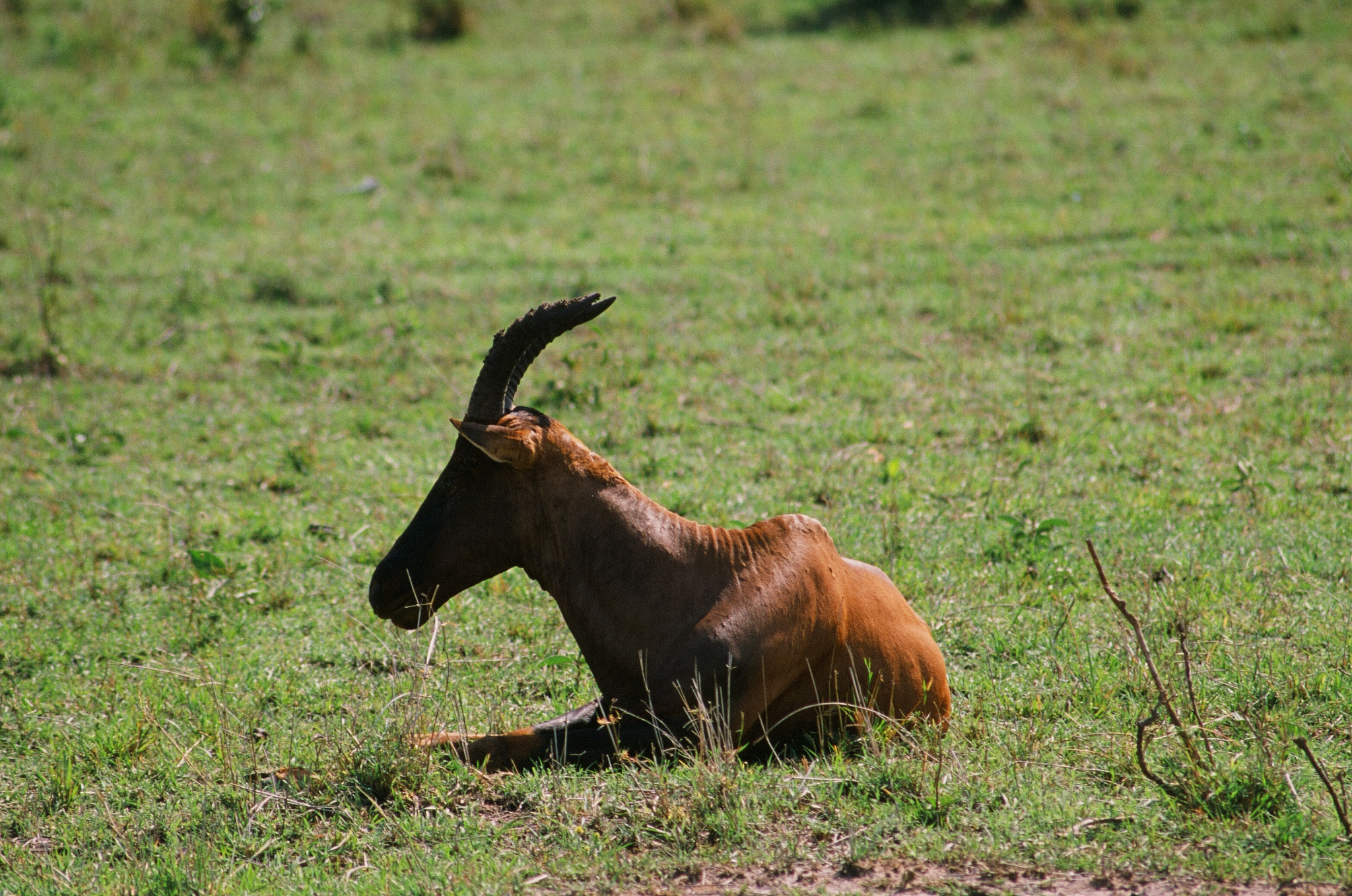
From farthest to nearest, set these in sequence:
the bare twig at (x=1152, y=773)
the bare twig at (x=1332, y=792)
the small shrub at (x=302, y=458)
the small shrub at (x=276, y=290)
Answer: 1. the small shrub at (x=276, y=290)
2. the small shrub at (x=302, y=458)
3. the bare twig at (x=1152, y=773)
4. the bare twig at (x=1332, y=792)

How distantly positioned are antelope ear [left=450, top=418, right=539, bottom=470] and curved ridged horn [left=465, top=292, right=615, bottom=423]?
13cm

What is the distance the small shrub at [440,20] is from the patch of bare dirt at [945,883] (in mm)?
18777

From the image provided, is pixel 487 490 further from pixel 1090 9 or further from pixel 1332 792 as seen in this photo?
pixel 1090 9

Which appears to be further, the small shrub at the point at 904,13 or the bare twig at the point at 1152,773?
the small shrub at the point at 904,13

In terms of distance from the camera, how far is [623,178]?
50.1 feet

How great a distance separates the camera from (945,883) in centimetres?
400

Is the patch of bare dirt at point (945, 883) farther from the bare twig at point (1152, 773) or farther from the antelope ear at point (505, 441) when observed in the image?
the antelope ear at point (505, 441)

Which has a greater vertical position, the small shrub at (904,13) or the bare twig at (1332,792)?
the small shrub at (904,13)

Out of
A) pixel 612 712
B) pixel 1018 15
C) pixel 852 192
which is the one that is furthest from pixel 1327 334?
pixel 1018 15

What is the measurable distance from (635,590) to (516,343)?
3.48ft

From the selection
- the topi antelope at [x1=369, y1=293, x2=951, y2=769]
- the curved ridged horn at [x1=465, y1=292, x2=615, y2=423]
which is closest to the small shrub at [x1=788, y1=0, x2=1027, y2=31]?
the curved ridged horn at [x1=465, y1=292, x2=615, y2=423]

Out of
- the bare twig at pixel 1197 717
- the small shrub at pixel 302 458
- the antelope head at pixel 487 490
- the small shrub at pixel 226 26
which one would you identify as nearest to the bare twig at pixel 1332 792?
the bare twig at pixel 1197 717

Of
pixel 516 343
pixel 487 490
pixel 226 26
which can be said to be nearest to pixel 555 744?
pixel 487 490

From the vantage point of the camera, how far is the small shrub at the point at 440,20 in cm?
2050
